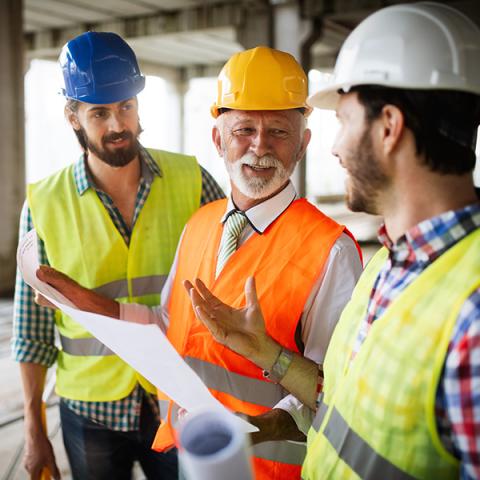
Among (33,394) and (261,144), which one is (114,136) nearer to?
(261,144)

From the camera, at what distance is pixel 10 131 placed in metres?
9.05

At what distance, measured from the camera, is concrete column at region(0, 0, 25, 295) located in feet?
29.1

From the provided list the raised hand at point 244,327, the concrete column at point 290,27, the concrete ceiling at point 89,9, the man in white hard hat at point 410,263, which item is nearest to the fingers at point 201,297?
the raised hand at point 244,327

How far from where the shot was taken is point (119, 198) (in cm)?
243

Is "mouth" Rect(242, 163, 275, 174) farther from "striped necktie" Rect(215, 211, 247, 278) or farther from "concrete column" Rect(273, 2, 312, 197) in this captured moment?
"concrete column" Rect(273, 2, 312, 197)

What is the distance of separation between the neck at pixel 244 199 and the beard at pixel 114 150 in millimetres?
548

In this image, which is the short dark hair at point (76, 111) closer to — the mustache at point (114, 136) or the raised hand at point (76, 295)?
the mustache at point (114, 136)

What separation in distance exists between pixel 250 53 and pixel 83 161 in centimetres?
93

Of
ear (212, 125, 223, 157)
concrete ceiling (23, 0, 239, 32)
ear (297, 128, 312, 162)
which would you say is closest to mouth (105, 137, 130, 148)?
ear (212, 125, 223, 157)

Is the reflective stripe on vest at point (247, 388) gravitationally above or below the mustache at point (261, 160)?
below

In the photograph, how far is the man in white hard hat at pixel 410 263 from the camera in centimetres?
102

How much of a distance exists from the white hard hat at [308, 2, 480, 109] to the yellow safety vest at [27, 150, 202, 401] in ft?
4.35

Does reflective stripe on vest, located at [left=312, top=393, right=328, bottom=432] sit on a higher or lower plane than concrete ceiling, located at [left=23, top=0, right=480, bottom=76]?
lower

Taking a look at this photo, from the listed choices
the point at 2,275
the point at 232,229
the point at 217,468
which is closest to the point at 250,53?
the point at 232,229
